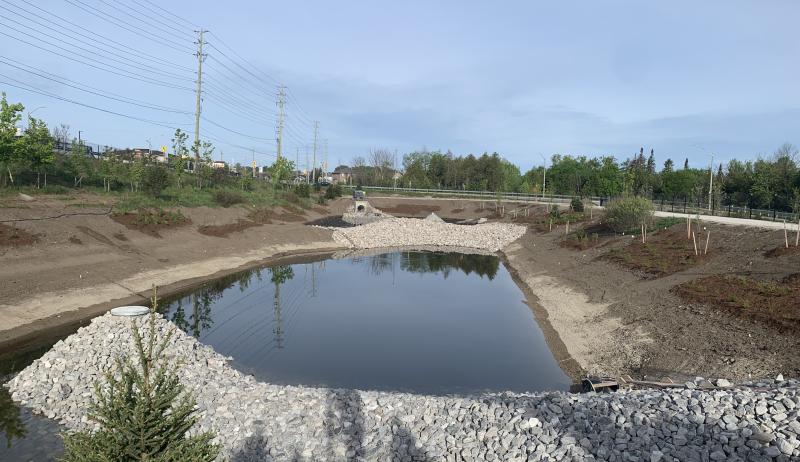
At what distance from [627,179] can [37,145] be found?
82.2 metres

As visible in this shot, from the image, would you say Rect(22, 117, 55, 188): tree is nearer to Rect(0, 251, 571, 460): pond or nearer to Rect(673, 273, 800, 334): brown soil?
Rect(0, 251, 571, 460): pond

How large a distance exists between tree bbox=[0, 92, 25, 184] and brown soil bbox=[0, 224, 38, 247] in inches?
442

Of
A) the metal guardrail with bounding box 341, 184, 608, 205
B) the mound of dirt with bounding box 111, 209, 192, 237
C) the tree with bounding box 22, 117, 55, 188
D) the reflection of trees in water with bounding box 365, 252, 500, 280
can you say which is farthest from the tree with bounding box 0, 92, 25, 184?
the metal guardrail with bounding box 341, 184, 608, 205

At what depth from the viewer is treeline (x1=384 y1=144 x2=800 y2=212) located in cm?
5847

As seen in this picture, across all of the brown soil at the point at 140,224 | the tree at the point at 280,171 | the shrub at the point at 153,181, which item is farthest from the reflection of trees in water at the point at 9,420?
the tree at the point at 280,171

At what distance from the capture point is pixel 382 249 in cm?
5697

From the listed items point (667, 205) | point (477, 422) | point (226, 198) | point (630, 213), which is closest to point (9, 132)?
point (226, 198)

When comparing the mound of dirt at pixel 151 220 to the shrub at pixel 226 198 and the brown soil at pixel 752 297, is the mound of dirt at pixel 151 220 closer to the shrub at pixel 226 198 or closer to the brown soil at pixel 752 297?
the shrub at pixel 226 198

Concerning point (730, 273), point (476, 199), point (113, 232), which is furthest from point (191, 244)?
point (476, 199)

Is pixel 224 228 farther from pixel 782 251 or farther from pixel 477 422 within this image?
pixel 782 251

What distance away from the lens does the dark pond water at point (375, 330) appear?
18047mm

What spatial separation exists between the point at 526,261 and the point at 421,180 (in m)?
84.5

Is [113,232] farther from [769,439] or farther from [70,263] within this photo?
[769,439]

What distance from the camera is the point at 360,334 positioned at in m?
23.4
